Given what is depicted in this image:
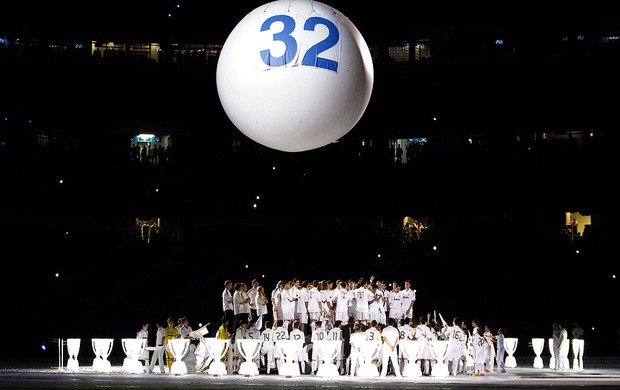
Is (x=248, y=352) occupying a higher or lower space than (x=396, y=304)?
lower

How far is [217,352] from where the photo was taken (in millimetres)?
17047

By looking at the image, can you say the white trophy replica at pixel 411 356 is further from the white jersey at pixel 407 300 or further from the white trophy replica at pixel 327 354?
the white jersey at pixel 407 300

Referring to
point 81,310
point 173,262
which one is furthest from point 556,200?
point 81,310

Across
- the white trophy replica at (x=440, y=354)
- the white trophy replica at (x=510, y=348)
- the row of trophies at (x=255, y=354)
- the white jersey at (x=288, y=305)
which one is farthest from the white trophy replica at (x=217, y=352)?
the white trophy replica at (x=510, y=348)

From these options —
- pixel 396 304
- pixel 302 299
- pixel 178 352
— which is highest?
pixel 302 299

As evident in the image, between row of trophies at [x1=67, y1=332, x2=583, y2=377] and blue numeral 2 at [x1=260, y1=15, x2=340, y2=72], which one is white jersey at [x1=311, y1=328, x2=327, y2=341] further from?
blue numeral 2 at [x1=260, y1=15, x2=340, y2=72]

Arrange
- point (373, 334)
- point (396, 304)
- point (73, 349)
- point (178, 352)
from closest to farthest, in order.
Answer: point (373, 334) < point (178, 352) < point (73, 349) < point (396, 304)

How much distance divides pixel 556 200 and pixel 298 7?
21.7 m

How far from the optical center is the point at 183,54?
92.9ft

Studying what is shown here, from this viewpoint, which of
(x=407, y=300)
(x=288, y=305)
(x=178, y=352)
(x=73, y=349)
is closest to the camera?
(x=178, y=352)

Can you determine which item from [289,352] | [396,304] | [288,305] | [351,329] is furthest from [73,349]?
[396,304]

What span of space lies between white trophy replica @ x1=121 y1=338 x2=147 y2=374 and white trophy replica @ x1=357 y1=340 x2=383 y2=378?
13.2 feet

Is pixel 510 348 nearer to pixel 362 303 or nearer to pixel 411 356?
pixel 362 303

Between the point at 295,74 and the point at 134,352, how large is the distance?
518 inches
